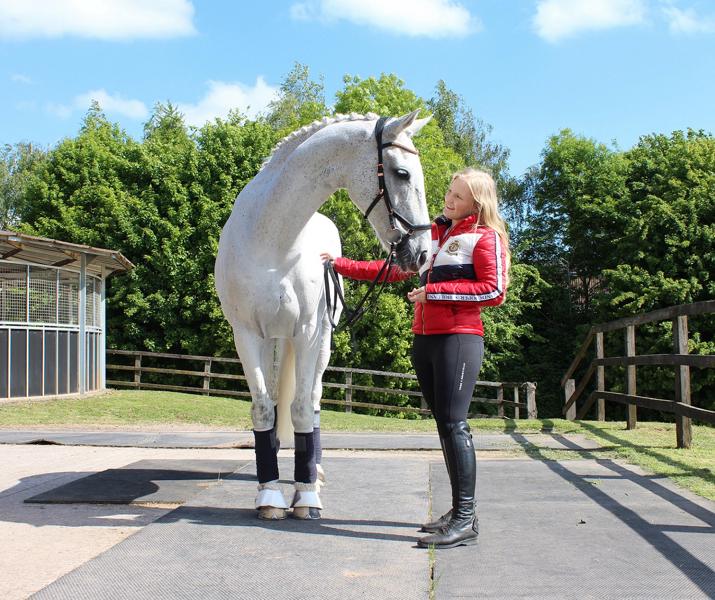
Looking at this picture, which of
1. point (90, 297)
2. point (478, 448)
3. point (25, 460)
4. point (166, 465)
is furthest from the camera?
point (90, 297)

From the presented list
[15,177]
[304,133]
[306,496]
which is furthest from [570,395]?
[15,177]

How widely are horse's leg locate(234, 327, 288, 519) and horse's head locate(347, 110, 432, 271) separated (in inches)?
36.6

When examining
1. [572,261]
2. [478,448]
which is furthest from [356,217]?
[478,448]

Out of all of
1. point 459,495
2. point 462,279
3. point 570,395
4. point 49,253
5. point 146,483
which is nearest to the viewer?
point 459,495

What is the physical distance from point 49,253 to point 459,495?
43.0 ft

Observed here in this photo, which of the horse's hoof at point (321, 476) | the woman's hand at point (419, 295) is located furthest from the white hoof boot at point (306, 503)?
the woman's hand at point (419, 295)

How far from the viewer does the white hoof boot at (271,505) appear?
11.7ft

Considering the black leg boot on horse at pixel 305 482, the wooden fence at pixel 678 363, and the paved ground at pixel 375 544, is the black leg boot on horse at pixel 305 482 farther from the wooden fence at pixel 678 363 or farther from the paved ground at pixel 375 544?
the wooden fence at pixel 678 363

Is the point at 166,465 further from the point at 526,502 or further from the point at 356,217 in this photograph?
the point at 356,217

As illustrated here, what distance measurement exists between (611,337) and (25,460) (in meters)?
19.9

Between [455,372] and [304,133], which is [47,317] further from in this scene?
[455,372]

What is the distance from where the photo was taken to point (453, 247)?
11.0 feet

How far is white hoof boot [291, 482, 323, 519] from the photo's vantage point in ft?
11.9

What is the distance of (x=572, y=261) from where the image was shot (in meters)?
28.1
